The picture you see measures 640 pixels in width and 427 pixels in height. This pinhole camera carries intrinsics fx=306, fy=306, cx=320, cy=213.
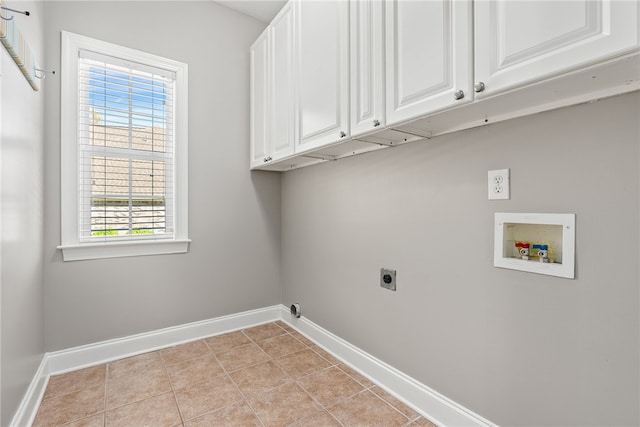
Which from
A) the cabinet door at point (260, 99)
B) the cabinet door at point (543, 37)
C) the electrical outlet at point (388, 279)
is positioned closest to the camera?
the cabinet door at point (543, 37)

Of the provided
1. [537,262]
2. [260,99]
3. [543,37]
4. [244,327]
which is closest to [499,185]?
[537,262]

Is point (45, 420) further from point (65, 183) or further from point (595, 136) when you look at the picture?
point (595, 136)

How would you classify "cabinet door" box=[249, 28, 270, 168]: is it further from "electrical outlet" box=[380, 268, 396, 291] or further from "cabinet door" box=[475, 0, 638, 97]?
"cabinet door" box=[475, 0, 638, 97]

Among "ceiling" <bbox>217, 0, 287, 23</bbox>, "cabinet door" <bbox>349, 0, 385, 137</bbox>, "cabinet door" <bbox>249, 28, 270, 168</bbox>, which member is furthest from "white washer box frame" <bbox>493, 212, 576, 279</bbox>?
"ceiling" <bbox>217, 0, 287, 23</bbox>

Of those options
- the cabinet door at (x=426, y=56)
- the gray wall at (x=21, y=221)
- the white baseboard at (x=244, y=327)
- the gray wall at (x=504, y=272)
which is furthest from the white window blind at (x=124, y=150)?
the cabinet door at (x=426, y=56)

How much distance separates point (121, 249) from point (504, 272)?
7.68 feet

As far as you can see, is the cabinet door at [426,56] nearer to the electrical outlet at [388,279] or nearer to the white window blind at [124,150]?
the electrical outlet at [388,279]

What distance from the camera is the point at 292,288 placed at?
8.97 feet

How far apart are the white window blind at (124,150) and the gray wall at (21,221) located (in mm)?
249

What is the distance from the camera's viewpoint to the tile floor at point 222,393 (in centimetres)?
153

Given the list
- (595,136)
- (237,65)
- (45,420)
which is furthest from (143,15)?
(595,136)

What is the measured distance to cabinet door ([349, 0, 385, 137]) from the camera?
1.40 meters

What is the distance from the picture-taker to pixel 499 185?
4.18 feet

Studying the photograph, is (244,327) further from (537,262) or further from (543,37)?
(543,37)
